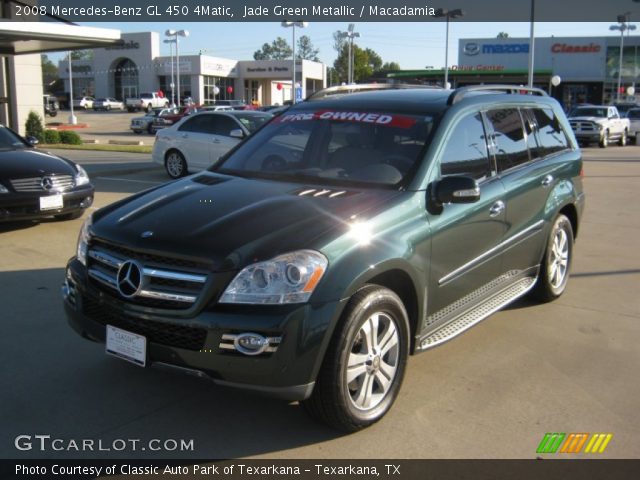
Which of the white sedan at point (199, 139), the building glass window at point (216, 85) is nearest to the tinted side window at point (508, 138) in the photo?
the white sedan at point (199, 139)

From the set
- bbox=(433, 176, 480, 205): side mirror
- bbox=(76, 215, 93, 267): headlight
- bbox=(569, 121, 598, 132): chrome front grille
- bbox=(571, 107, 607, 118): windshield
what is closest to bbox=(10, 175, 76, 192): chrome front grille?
bbox=(76, 215, 93, 267): headlight

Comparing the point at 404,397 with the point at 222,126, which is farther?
the point at 222,126

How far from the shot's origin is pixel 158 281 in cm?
324

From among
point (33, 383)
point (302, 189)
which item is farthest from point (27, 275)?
point (302, 189)

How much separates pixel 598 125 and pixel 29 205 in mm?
25341

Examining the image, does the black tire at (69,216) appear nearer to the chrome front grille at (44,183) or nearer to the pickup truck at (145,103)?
the chrome front grille at (44,183)

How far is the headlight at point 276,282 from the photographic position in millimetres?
3076

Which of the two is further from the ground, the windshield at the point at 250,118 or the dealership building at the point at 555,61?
the dealership building at the point at 555,61

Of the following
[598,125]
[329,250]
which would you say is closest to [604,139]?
[598,125]

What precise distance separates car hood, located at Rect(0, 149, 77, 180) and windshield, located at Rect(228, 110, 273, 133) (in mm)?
5293

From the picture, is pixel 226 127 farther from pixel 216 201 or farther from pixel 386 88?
pixel 216 201

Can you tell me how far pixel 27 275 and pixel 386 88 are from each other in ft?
12.8

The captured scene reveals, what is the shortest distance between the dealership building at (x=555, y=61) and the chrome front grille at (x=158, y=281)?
6010cm

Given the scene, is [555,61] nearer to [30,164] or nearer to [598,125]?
[598,125]
